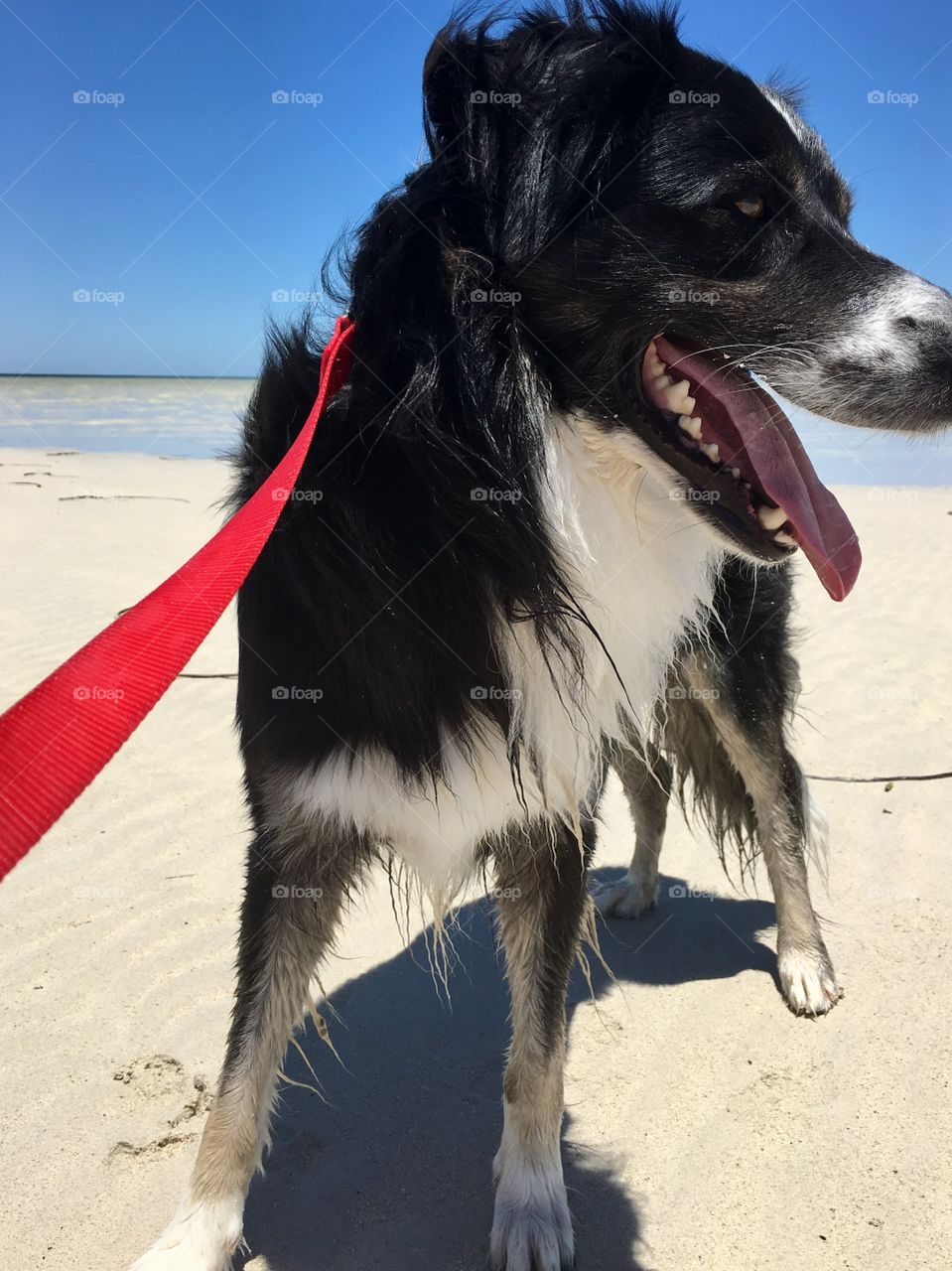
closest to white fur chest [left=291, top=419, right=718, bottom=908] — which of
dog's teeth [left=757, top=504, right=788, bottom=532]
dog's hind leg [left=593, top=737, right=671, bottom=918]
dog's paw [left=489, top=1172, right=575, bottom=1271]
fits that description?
dog's teeth [left=757, top=504, right=788, bottom=532]

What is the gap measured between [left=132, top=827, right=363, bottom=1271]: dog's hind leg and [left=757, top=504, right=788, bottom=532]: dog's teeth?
3.62 ft

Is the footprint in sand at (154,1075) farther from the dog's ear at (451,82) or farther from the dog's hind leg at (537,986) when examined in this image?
the dog's ear at (451,82)

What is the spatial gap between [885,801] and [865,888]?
786 mm

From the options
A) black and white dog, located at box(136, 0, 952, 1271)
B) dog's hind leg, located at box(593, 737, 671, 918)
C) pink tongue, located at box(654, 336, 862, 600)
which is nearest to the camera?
black and white dog, located at box(136, 0, 952, 1271)

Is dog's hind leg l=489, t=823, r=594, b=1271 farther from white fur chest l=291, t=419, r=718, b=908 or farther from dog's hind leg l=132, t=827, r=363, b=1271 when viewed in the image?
dog's hind leg l=132, t=827, r=363, b=1271

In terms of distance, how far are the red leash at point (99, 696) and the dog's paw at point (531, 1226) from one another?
1.61 metres

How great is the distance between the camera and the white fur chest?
1.86 metres

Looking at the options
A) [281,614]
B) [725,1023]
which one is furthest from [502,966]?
[281,614]

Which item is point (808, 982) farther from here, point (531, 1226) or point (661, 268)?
point (661, 268)

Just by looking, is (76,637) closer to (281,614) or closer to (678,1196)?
(281,614)

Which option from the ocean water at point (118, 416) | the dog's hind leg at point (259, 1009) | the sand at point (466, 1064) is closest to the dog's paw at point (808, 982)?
the sand at point (466, 1064)

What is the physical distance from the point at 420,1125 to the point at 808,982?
132 cm

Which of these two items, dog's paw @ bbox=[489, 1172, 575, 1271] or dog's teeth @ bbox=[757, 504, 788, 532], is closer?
dog's teeth @ bbox=[757, 504, 788, 532]

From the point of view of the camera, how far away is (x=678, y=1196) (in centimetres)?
224
